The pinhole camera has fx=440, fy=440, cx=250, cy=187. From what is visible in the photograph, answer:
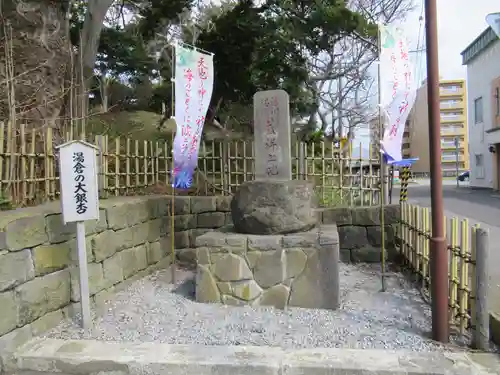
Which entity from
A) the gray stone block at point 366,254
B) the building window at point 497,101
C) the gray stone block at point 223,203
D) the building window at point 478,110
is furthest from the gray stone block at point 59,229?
the building window at point 478,110

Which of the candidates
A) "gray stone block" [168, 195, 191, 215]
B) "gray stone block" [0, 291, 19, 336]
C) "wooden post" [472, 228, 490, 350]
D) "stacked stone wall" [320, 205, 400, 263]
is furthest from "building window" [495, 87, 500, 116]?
"gray stone block" [0, 291, 19, 336]

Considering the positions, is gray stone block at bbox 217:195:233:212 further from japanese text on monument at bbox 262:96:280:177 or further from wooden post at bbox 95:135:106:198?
wooden post at bbox 95:135:106:198

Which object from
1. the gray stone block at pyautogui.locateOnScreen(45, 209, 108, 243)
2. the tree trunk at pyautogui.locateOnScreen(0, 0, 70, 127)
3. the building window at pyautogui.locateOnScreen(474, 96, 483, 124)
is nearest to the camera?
the gray stone block at pyautogui.locateOnScreen(45, 209, 108, 243)

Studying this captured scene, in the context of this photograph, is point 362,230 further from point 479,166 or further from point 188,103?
point 479,166

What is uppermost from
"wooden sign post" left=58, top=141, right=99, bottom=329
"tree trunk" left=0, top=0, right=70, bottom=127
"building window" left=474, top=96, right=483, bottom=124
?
"building window" left=474, top=96, right=483, bottom=124

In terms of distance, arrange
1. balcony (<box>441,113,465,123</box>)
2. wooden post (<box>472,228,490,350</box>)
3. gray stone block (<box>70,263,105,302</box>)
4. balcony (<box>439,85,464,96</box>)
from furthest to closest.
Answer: balcony (<box>441,113,465,123</box>) → balcony (<box>439,85,464,96</box>) → gray stone block (<box>70,263,105,302</box>) → wooden post (<box>472,228,490,350</box>)

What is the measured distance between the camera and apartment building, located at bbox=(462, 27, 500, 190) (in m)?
24.0

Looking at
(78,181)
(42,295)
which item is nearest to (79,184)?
(78,181)

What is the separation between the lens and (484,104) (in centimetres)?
2584

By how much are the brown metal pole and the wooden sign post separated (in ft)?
11.0

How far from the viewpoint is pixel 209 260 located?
5.36 meters

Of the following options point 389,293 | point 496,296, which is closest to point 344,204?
point 389,293

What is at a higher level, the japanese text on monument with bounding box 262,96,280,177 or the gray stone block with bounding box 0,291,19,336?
the japanese text on monument with bounding box 262,96,280,177

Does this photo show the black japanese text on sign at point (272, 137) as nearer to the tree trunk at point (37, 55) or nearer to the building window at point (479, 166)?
the tree trunk at point (37, 55)
